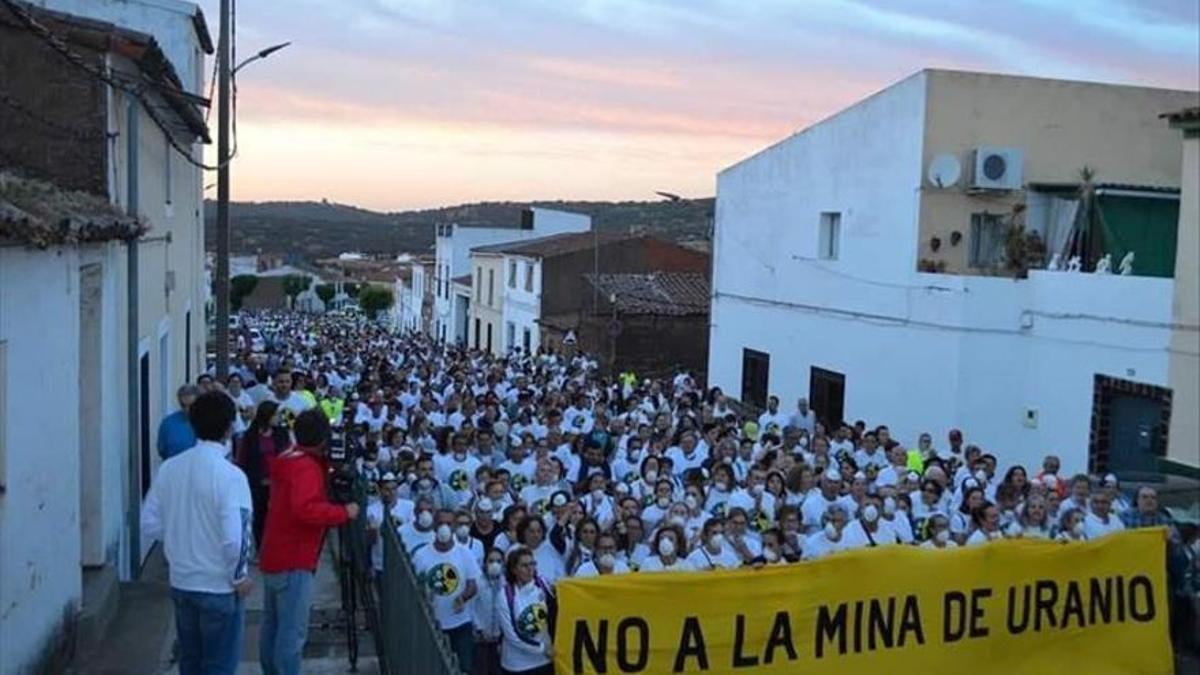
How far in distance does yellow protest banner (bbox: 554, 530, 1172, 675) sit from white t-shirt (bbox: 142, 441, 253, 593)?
1753mm

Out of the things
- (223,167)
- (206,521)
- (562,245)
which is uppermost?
(223,167)

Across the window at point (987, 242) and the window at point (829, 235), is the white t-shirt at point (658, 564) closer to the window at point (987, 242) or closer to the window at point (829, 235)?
the window at point (987, 242)

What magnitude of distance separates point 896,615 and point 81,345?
6226mm

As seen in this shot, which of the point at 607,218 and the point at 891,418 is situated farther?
the point at 607,218

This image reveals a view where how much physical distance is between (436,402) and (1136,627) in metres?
10.5

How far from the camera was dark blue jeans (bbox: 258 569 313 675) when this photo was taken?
21.9 feet

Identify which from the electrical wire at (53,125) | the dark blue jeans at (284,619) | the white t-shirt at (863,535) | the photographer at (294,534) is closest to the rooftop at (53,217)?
the electrical wire at (53,125)

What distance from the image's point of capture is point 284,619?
22.2ft

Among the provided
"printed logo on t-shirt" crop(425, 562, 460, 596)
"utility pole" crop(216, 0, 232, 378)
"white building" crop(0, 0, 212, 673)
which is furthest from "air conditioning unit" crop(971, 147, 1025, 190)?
"printed logo on t-shirt" crop(425, 562, 460, 596)

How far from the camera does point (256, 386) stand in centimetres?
1588

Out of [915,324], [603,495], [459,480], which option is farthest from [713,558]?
[915,324]

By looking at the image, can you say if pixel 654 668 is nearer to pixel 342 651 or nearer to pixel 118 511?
pixel 342 651

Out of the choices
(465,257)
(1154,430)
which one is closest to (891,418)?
(1154,430)

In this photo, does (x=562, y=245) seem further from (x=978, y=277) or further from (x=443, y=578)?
(x=443, y=578)
